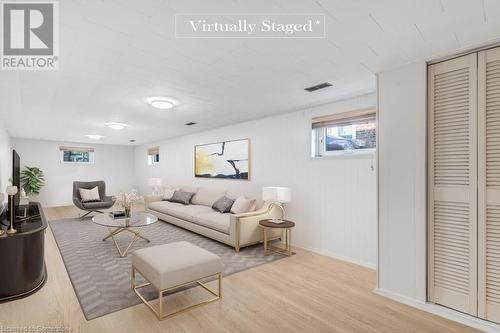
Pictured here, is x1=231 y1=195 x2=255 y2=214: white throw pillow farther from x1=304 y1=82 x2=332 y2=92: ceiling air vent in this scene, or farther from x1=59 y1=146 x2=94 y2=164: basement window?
x1=59 y1=146 x2=94 y2=164: basement window

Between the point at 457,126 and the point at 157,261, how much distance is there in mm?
2951

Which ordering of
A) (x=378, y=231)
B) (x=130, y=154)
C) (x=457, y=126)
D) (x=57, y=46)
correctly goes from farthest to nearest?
(x=130, y=154) → (x=378, y=231) → (x=457, y=126) → (x=57, y=46)

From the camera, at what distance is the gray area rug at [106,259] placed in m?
2.40

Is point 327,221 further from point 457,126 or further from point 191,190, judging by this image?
point 191,190

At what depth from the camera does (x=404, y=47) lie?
81.0 inches

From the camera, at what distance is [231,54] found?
216 centimetres

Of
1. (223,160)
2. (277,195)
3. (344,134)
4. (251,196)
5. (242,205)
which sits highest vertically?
(344,134)

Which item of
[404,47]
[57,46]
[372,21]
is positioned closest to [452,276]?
[404,47]

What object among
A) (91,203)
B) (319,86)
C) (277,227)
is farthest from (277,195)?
(91,203)

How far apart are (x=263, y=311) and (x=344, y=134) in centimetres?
258

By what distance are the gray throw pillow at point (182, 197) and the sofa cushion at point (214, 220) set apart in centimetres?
131

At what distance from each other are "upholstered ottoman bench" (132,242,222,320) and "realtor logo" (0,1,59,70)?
200cm

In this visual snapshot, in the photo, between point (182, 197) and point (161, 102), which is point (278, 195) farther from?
point (182, 197)

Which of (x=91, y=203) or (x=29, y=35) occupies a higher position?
(x=29, y=35)
